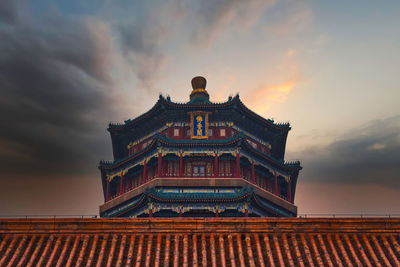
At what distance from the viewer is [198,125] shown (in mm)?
37562

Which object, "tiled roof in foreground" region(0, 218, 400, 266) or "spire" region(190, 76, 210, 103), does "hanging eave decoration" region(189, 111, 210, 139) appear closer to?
"spire" region(190, 76, 210, 103)

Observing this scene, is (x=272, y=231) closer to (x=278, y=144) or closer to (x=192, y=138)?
(x=192, y=138)

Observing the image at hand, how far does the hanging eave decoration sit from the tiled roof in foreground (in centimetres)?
2502

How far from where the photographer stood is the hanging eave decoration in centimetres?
3709

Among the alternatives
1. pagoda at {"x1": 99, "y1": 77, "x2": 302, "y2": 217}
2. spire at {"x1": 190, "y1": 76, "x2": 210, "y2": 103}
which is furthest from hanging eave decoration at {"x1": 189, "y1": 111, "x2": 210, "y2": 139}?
spire at {"x1": 190, "y1": 76, "x2": 210, "y2": 103}

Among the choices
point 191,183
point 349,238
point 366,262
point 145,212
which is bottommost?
point 366,262

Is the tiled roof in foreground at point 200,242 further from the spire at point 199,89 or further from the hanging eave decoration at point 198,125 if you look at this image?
the spire at point 199,89

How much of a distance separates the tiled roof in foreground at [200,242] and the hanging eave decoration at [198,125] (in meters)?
25.0

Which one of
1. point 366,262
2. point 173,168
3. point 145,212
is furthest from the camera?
point 173,168

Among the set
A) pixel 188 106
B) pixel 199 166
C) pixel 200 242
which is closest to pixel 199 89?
pixel 188 106

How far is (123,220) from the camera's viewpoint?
12.0 m

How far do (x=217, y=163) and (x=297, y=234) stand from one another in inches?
903

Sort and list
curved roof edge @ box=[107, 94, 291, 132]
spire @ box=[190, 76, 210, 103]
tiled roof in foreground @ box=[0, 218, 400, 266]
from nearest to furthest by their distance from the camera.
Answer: tiled roof in foreground @ box=[0, 218, 400, 266] < curved roof edge @ box=[107, 94, 291, 132] < spire @ box=[190, 76, 210, 103]

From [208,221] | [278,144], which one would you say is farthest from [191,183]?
[208,221]
